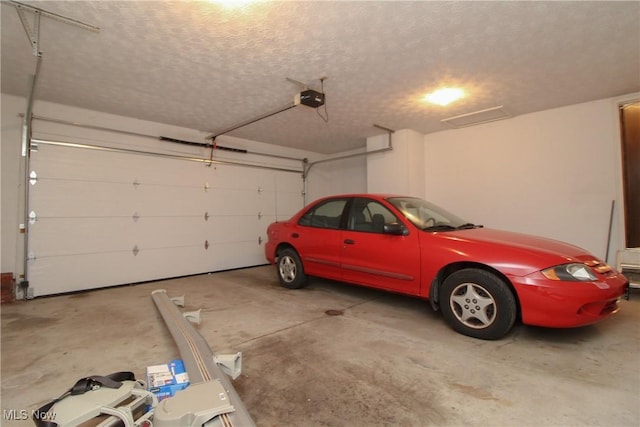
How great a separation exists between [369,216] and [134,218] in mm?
3813

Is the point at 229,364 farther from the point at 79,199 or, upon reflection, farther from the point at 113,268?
the point at 79,199

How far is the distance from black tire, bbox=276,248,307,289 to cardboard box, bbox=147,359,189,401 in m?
2.42

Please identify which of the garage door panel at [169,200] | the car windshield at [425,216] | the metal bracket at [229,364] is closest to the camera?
the metal bracket at [229,364]

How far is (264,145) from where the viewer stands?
652cm

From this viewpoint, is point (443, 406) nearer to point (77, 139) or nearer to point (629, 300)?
point (629, 300)

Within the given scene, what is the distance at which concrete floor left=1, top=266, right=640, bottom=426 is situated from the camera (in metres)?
1.58

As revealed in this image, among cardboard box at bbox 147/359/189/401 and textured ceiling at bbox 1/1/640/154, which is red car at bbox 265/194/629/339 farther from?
cardboard box at bbox 147/359/189/401

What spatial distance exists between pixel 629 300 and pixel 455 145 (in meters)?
3.26

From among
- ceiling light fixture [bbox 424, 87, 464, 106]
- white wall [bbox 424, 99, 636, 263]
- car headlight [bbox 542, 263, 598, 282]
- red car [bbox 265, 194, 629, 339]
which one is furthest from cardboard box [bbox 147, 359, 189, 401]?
white wall [bbox 424, 99, 636, 263]

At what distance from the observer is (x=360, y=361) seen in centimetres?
211

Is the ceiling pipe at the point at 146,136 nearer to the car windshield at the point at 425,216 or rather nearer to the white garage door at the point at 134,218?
the white garage door at the point at 134,218

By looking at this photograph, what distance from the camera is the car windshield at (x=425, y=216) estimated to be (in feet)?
10.1

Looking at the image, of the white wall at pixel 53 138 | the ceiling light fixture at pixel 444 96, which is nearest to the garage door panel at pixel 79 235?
the white wall at pixel 53 138

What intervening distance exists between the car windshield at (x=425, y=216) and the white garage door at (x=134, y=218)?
145 inches
